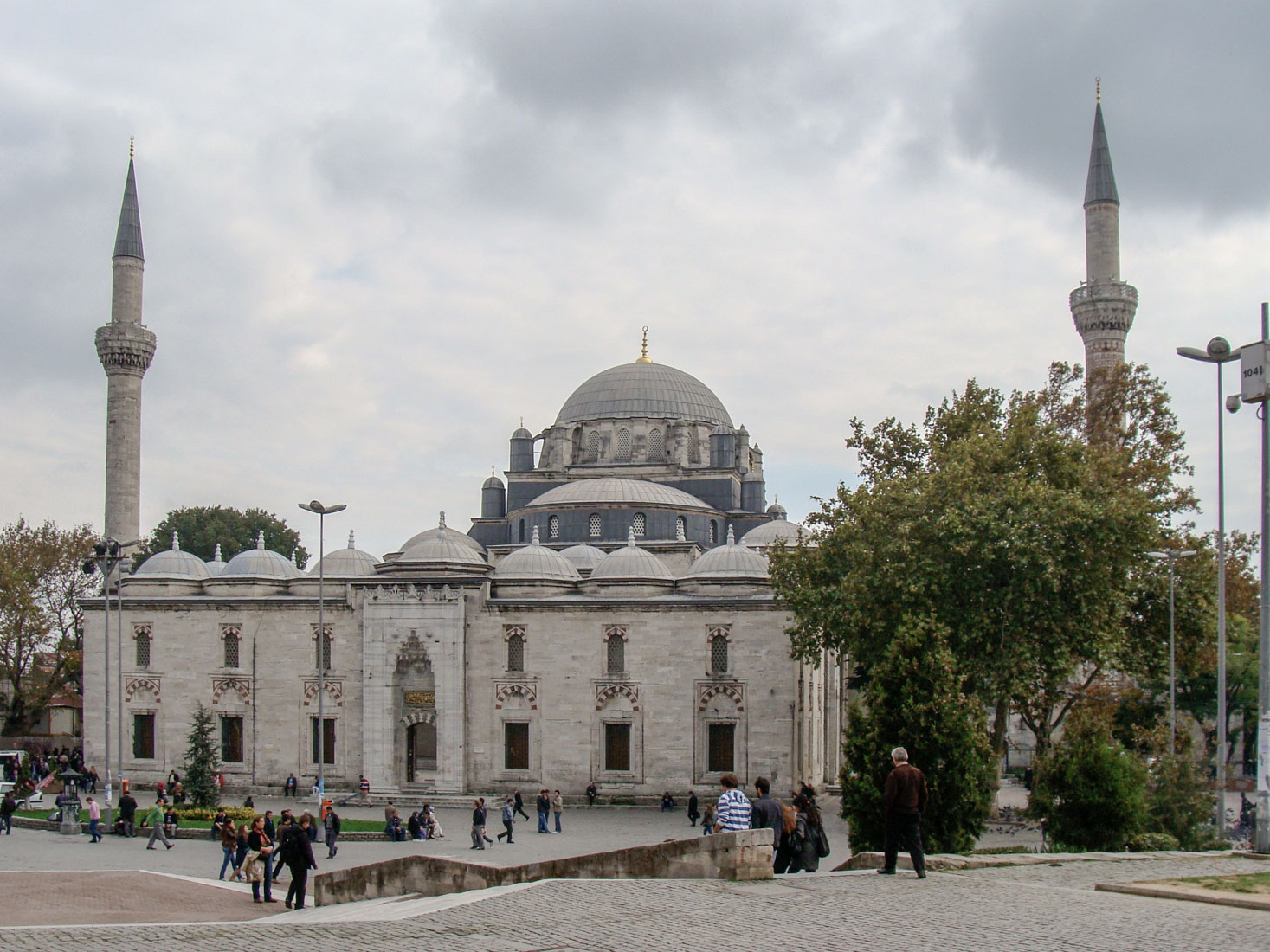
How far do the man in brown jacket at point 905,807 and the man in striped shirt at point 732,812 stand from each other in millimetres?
1428

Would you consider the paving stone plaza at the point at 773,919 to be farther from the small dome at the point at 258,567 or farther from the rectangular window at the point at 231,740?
the small dome at the point at 258,567

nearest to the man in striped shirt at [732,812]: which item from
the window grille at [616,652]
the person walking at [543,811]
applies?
the person walking at [543,811]

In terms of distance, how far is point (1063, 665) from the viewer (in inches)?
1100

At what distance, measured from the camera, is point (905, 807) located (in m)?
12.9

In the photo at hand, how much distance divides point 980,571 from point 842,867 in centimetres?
1470

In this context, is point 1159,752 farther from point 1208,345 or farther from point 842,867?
point 842,867

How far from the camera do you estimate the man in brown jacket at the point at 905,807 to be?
1276cm

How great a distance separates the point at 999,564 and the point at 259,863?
51.6 ft

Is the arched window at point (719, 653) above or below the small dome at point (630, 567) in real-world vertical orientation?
below

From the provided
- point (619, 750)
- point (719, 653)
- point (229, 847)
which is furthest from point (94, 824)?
point (719, 653)

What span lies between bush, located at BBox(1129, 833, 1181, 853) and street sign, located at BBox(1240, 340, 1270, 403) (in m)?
6.97

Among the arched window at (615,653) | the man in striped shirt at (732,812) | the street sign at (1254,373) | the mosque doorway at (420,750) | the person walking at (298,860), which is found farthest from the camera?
the mosque doorway at (420,750)

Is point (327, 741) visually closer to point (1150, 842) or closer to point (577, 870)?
point (1150, 842)

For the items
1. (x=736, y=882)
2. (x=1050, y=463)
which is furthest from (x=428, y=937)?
(x=1050, y=463)
